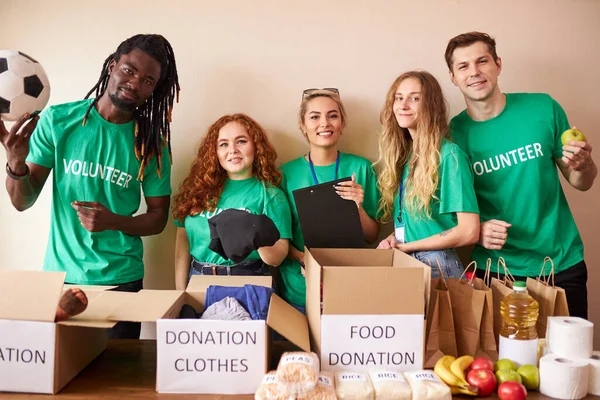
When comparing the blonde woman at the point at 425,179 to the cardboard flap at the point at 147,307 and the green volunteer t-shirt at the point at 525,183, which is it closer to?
the green volunteer t-shirt at the point at 525,183

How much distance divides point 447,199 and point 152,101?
1327 millimetres

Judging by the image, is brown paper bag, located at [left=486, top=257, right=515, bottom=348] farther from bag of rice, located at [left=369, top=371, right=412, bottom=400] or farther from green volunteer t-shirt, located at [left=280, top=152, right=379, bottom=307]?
green volunteer t-shirt, located at [left=280, top=152, right=379, bottom=307]

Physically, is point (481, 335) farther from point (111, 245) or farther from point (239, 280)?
point (111, 245)

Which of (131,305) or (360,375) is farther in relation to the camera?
(131,305)

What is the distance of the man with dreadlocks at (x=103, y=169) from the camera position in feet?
6.28

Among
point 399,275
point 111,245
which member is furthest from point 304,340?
point 111,245

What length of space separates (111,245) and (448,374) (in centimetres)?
141

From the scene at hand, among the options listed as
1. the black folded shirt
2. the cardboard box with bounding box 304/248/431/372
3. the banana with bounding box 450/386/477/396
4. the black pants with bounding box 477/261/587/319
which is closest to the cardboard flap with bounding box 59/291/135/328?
the black folded shirt

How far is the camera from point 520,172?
2000mm

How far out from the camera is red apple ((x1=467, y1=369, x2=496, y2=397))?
3.96 ft

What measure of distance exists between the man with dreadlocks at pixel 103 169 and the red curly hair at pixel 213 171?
0.20 meters

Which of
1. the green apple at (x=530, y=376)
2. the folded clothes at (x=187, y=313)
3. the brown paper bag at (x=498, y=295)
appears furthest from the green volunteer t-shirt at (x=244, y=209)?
the green apple at (x=530, y=376)

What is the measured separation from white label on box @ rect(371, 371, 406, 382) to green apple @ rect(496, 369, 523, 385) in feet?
0.83

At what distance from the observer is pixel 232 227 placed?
1613 mm
